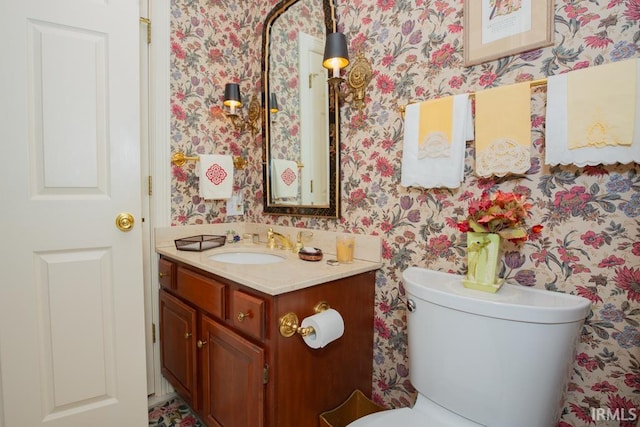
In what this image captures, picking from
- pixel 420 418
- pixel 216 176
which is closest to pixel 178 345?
pixel 216 176

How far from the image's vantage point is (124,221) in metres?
1.29

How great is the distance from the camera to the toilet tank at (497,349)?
2.57 ft

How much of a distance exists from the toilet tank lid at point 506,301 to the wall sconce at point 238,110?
141cm

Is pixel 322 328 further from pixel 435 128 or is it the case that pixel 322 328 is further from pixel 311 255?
pixel 435 128

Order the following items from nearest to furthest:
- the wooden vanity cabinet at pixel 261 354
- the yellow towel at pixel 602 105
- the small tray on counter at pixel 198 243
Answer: the yellow towel at pixel 602 105
the wooden vanity cabinet at pixel 261 354
the small tray on counter at pixel 198 243

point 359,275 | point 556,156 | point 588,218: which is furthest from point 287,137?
point 588,218

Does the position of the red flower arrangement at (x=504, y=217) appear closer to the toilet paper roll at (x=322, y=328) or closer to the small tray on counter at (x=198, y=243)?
the toilet paper roll at (x=322, y=328)

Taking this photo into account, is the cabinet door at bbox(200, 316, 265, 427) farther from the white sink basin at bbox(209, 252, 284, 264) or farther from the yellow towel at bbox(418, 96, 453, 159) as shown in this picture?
the yellow towel at bbox(418, 96, 453, 159)

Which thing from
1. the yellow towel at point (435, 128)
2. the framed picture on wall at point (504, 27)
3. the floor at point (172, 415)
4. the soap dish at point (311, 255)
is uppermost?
the framed picture on wall at point (504, 27)

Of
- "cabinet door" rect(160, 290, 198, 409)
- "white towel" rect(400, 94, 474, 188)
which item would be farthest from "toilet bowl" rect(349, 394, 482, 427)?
"cabinet door" rect(160, 290, 198, 409)

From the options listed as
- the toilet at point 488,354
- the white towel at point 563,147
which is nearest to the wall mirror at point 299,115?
the toilet at point 488,354

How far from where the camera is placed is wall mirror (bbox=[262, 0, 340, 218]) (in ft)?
4.91

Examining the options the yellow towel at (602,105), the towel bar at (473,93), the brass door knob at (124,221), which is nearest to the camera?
the yellow towel at (602,105)

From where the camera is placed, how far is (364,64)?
135 cm
